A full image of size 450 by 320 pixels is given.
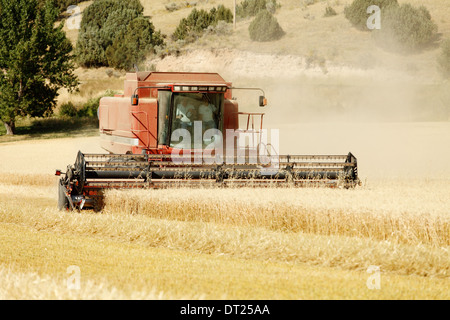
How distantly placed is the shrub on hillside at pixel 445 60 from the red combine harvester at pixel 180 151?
31511mm

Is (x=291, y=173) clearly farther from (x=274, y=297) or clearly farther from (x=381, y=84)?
(x=381, y=84)

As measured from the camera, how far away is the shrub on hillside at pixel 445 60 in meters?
42.6

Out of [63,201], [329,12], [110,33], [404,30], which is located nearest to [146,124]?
[63,201]

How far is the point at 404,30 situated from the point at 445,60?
541 centimetres

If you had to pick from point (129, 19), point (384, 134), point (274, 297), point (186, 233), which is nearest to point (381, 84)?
point (384, 134)

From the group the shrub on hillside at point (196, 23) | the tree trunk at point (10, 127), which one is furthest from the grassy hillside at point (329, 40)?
the tree trunk at point (10, 127)

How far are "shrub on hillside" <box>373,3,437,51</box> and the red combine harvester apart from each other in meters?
36.2

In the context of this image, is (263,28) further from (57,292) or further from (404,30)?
(57,292)

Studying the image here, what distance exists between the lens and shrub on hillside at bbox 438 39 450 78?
140 feet

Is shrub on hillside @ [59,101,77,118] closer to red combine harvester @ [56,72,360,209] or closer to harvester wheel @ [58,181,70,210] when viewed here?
red combine harvester @ [56,72,360,209]

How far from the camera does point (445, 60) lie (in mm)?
42844

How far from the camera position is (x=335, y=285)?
634cm

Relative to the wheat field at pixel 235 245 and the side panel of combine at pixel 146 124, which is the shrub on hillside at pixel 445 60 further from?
the wheat field at pixel 235 245

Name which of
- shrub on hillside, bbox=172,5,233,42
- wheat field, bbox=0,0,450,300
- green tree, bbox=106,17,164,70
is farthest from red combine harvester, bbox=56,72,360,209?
shrub on hillside, bbox=172,5,233,42
